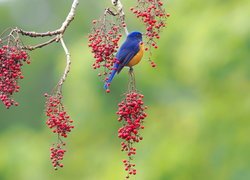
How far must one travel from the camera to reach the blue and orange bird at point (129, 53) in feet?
18.5

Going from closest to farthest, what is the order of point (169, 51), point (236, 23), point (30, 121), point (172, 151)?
point (236, 23), point (172, 151), point (169, 51), point (30, 121)

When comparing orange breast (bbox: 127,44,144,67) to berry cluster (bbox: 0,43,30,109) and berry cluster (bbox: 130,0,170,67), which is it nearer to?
berry cluster (bbox: 130,0,170,67)

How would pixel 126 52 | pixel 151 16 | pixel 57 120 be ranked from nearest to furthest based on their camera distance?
1. pixel 57 120
2. pixel 151 16
3. pixel 126 52

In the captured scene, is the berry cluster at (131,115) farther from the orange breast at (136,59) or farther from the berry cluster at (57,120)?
the orange breast at (136,59)

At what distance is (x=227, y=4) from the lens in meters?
11.9

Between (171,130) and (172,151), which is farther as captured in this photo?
(171,130)

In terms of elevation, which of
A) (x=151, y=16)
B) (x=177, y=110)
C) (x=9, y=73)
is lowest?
(x=9, y=73)

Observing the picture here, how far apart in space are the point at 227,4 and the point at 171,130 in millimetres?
2312

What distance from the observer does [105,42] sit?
17.2 feet

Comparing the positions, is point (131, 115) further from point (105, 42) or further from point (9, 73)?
point (9, 73)

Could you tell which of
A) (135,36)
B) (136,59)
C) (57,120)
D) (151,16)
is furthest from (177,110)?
(57,120)

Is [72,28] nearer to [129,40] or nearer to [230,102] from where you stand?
[230,102]

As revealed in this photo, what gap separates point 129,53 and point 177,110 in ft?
26.7

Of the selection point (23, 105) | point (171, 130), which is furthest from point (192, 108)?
point (23, 105)
